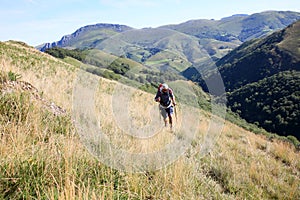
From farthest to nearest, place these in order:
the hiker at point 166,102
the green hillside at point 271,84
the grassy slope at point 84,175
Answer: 1. the green hillside at point 271,84
2. the hiker at point 166,102
3. the grassy slope at point 84,175

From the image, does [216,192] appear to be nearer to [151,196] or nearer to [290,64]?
[151,196]

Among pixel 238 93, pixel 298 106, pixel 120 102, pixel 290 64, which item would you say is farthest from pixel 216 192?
pixel 290 64

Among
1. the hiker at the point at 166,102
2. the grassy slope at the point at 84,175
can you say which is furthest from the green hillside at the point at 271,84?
the grassy slope at the point at 84,175

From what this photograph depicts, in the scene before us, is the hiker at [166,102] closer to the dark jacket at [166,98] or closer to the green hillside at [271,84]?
the dark jacket at [166,98]

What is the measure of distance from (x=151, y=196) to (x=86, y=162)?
88cm

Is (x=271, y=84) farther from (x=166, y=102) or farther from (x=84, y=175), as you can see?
(x=84, y=175)

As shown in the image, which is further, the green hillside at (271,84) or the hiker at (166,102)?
the green hillside at (271,84)

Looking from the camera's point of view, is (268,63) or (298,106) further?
(268,63)

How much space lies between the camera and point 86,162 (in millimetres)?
3244

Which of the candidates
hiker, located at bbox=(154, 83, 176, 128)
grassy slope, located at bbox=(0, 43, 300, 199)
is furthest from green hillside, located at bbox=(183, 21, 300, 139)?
grassy slope, located at bbox=(0, 43, 300, 199)

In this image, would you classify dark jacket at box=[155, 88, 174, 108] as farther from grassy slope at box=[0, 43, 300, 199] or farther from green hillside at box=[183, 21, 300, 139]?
green hillside at box=[183, 21, 300, 139]

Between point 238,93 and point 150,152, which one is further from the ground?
point 150,152

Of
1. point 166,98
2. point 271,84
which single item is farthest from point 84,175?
point 271,84

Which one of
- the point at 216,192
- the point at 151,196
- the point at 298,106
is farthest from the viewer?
the point at 298,106
